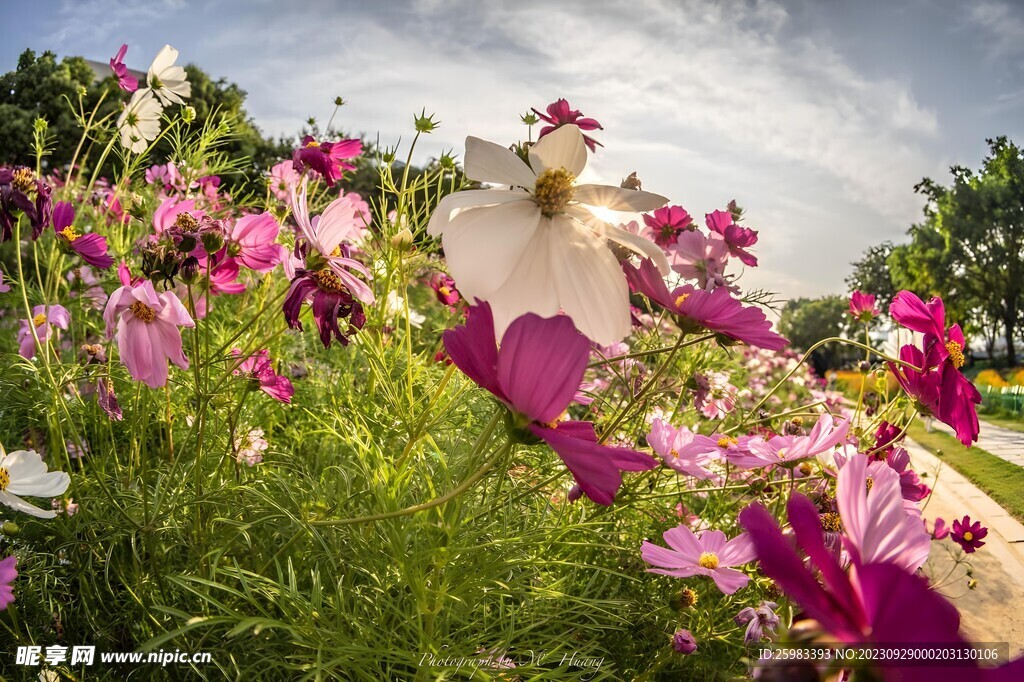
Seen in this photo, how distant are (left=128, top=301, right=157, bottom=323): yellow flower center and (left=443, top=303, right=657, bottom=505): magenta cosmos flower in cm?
35

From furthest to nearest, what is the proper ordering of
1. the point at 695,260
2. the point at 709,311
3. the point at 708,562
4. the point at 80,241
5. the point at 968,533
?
1. the point at 968,533
2. the point at 695,260
3. the point at 80,241
4. the point at 708,562
5. the point at 709,311

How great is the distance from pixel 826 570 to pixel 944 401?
44 cm

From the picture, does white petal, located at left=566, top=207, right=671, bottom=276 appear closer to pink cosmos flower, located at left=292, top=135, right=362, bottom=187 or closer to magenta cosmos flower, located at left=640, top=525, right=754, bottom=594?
magenta cosmos flower, located at left=640, top=525, right=754, bottom=594

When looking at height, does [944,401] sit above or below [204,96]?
below

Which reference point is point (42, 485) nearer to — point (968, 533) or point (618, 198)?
point (618, 198)

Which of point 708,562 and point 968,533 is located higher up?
point 708,562

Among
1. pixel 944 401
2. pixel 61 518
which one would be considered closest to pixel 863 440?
pixel 944 401

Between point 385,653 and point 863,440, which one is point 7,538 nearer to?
point 385,653

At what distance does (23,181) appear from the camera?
0.70 metres

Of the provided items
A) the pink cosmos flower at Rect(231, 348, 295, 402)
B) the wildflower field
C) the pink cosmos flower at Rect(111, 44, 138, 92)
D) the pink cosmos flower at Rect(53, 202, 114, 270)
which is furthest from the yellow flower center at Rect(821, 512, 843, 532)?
the pink cosmos flower at Rect(111, 44, 138, 92)

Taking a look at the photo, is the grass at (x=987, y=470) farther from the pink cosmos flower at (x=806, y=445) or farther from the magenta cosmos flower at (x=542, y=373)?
the magenta cosmos flower at (x=542, y=373)

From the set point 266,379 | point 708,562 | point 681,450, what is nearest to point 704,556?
point 708,562

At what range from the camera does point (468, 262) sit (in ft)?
1.02

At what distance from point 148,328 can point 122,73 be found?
3.02ft
